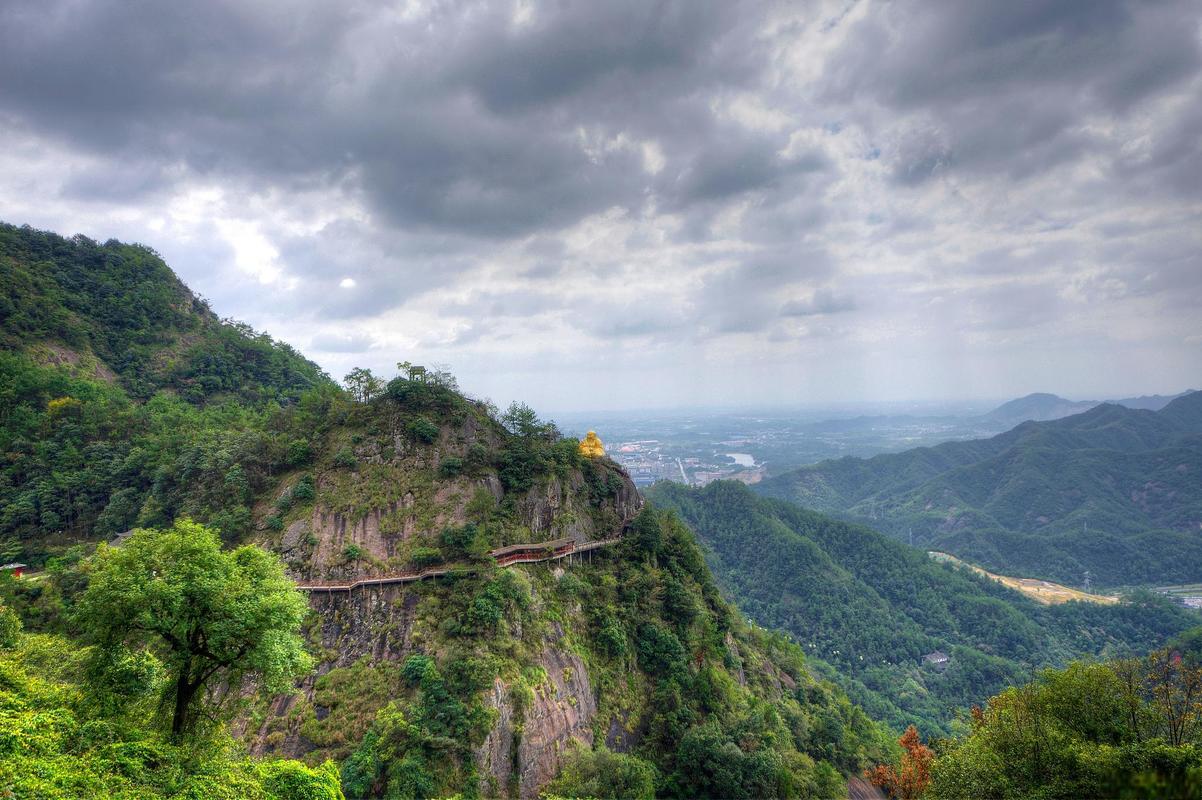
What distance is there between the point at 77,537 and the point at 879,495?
212948 millimetres

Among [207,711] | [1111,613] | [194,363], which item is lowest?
[1111,613]

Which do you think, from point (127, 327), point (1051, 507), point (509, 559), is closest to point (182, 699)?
point (509, 559)

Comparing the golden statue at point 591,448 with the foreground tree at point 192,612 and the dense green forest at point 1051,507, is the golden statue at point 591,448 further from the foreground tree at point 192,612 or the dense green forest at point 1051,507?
the dense green forest at point 1051,507

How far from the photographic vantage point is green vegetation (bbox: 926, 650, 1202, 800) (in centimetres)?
1588

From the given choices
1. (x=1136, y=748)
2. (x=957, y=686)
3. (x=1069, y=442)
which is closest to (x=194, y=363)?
(x=1136, y=748)

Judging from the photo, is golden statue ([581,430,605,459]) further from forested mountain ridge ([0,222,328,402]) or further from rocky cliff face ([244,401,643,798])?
forested mountain ridge ([0,222,328,402])

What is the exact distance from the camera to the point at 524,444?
3478cm

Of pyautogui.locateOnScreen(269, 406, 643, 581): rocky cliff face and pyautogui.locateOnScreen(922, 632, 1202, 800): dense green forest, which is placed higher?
pyautogui.locateOnScreen(269, 406, 643, 581): rocky cliff face

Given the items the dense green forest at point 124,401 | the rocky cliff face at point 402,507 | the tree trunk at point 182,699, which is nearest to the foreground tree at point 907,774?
the rocky cliff face at point 402,507

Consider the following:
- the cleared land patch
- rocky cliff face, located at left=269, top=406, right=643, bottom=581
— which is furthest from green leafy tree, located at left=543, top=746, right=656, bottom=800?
the cleared land patch

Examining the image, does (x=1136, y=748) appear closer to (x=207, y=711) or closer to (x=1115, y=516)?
(x=207, y=711)

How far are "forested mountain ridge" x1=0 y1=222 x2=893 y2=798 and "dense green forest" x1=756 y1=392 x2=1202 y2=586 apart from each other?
423 feet

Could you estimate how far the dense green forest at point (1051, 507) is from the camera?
125 meters

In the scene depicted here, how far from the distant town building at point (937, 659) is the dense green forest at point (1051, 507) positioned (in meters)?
63.3
